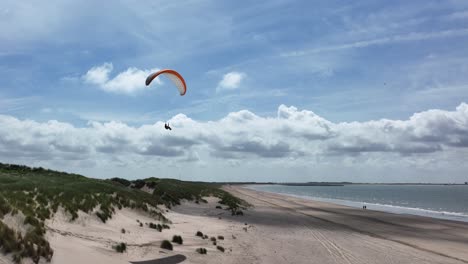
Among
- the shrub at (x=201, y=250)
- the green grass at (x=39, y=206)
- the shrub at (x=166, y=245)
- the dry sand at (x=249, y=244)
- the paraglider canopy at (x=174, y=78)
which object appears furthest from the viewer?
the paraglider canopy at (x=174, y=78)

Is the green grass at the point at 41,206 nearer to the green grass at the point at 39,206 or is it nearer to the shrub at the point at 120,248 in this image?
the green grass at the point at 39,206

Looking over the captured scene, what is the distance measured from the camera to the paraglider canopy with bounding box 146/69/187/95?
81.7 ft

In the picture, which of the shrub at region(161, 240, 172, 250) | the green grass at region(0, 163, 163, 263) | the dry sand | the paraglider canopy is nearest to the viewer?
the green grass at region(0, 163, 163, 263)

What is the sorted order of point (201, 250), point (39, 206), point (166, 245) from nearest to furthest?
point (166, 245) < point (201, 250) < point (39, 206)

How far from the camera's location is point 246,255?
61.0 feet

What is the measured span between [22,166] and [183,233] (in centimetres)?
3863

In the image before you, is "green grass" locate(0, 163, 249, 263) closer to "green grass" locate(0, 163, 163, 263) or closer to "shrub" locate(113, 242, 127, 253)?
"green grass" locate(0, 163, 163, 263)

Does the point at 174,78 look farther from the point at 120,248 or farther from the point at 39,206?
the point at 120,248

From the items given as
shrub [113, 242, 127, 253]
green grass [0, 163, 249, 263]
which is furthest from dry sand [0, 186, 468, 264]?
green grass [0, 163, 249, 263]

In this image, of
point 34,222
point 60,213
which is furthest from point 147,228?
point 34,222

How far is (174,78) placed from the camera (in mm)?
26766

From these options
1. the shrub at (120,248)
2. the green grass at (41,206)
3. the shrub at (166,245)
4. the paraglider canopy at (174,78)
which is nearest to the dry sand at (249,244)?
the shrub at (120,248)

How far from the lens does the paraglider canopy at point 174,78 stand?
81.7 ft

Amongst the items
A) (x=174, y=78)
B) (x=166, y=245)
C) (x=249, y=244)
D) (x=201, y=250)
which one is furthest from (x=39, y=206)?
(x=174, y=78)
